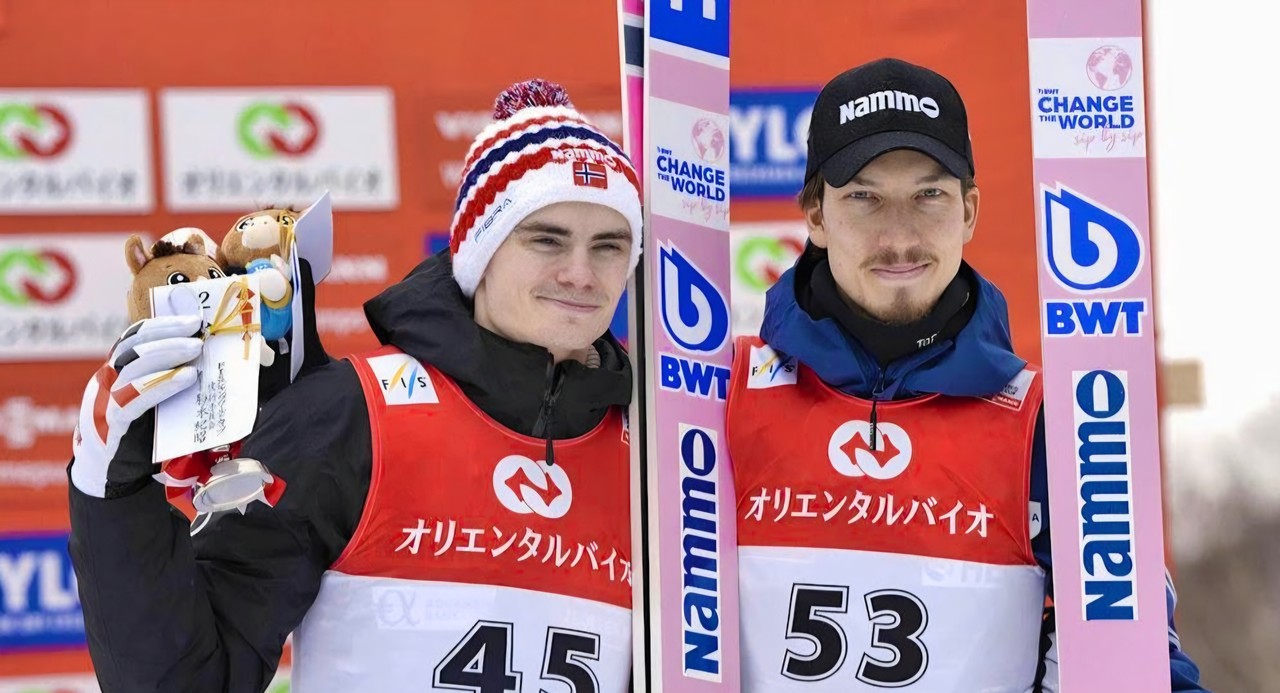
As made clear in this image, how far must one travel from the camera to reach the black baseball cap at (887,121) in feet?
6.25

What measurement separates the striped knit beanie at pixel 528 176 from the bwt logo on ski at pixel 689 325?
0.34 feet

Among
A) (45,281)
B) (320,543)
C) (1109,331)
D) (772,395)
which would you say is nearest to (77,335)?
Answer: (45,281)

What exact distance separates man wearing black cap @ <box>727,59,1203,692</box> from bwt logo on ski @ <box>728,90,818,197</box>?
1.57m

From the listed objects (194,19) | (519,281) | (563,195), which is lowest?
Result: (519,281)

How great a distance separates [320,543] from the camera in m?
1.78

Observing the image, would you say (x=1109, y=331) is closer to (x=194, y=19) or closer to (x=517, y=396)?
(x=517, y=396)

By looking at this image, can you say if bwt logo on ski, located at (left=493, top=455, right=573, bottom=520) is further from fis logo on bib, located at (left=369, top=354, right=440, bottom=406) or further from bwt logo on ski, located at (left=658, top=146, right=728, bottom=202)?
bwt logo on ski, located at (left=658, top=146, right=728, bottom=202)

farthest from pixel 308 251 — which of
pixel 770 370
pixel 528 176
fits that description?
pixel 770 370

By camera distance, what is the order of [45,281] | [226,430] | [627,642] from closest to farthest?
1. [226,430]
2. [627,642]
3. [45,281]

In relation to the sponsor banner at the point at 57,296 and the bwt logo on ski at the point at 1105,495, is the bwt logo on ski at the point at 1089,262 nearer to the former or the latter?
the bwt logo on ski at the point at 1105,495

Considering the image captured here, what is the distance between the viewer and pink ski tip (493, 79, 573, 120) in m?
1.96

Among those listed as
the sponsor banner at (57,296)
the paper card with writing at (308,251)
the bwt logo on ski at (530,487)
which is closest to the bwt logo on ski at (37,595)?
the sponsor banner at (57,296)

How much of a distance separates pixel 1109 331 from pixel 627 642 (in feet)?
2.79

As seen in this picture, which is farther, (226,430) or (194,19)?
(194,19)
